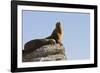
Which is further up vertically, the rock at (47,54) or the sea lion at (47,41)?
the sea lion at (47,41)

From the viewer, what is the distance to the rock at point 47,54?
159 centimetres

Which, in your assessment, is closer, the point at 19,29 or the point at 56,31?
the point at 19,29

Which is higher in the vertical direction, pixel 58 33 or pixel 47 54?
pixel 58 33

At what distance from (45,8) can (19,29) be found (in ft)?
0.83

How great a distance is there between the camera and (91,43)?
1.77 m

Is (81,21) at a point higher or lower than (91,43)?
higher

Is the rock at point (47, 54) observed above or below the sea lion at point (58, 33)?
below

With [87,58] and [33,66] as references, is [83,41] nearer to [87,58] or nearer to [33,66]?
[87,58]

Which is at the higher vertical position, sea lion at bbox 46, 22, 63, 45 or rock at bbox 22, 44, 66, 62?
sea lion at bbox 46, 22, 63, 45

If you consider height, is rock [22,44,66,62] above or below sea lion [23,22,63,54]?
below

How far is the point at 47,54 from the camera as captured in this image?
1.64 metres

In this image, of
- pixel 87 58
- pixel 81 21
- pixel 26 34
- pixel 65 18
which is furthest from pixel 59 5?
pixel 87 58

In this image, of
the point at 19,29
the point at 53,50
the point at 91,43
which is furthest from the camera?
the point at 91,43

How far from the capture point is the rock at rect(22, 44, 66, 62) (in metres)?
1.59
